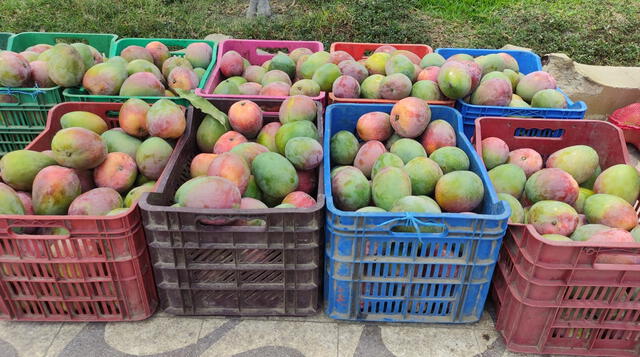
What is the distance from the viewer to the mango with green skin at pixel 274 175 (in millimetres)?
2139

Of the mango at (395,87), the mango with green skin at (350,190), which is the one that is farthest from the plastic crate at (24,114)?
the mango at (395,87)

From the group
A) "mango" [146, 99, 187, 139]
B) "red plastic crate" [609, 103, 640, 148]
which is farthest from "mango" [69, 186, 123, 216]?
"red plastic crate" [609, 103, 640, 148]

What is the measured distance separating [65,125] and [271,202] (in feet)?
3.72

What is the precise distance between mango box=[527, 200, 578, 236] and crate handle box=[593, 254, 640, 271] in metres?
0.21

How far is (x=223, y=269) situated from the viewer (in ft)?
6.49

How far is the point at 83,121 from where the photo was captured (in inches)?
94.7

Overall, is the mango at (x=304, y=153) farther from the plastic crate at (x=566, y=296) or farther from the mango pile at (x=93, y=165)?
the plastic crate at (x=566, y=296)

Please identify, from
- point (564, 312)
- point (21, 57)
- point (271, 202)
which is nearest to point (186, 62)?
point (21, 57)

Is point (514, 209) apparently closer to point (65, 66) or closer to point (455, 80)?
point (455, 80)

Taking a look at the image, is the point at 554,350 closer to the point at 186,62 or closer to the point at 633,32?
the point at 186,62

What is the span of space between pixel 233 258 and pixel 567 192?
1.58 metres

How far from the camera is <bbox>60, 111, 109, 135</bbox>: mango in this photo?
2.38 metres

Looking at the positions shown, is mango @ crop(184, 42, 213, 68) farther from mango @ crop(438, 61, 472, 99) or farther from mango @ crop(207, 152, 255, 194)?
mango @ crop(438, 61, 472, 99)

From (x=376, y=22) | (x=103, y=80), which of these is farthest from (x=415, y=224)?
(x=376, y=22)
